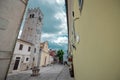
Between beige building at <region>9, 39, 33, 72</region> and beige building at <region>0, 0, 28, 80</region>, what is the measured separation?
28.5 feet

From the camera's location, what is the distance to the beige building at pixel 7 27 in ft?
5.97

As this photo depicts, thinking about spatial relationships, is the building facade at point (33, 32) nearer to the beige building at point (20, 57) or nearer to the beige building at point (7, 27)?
the beige building at point (20, 57)

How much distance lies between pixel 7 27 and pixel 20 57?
998 centimetres

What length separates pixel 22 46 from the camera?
10.9 meters

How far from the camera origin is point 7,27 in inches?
75.0

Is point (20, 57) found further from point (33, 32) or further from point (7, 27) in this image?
point (7, 27)

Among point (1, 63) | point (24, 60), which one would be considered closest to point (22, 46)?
point (24, 60)

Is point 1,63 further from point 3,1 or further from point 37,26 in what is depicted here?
point 37,26

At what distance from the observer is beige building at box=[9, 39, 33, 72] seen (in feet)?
32.2

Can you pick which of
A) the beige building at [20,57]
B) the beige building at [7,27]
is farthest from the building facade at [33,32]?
the beige building at [7,27]

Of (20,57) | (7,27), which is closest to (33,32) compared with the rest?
(20,57)

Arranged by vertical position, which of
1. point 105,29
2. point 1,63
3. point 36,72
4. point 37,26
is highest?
point 37,26

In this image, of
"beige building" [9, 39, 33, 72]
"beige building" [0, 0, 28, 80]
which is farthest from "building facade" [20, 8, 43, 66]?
"beige building" [0, 0, 28, 80]

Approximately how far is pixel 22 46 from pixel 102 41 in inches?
456
